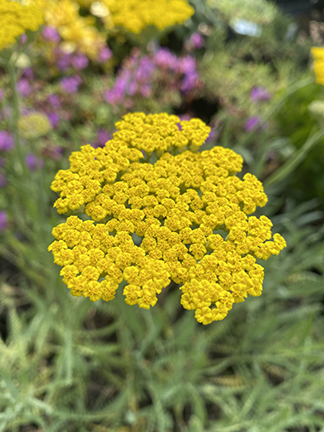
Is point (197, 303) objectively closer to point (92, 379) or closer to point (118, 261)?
point (118, 261)

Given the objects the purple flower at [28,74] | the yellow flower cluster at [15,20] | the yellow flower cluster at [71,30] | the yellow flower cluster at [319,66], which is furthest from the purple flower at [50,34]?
the yellow flower cluster at [319,66]

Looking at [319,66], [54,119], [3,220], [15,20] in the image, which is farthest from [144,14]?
[3,220]

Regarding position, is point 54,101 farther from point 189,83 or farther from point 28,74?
point 189,83

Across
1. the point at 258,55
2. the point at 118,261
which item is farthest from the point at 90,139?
the point at 258,55

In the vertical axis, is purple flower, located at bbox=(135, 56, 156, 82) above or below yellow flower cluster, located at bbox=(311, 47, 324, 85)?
below

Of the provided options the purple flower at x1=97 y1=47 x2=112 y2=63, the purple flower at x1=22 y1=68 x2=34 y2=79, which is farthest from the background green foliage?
the purple flower at x1=97 y1=47 x2=112 y2=63

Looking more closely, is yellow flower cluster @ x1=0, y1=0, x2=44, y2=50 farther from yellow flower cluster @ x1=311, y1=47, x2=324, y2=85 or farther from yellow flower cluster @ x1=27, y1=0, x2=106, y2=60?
yellow flower cluster @ x1=27, y1=0, x2=106, y2=60
